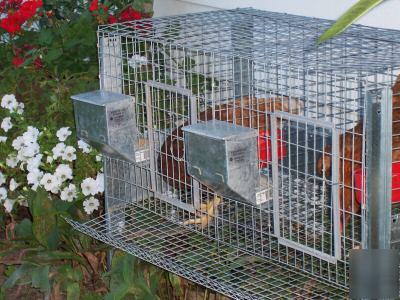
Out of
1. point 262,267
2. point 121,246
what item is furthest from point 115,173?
point 262,267

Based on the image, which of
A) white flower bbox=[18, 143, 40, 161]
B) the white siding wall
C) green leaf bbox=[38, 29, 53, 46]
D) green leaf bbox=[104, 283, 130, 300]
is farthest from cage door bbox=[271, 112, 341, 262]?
green leaf bbox=[38, 29, 53, 46]

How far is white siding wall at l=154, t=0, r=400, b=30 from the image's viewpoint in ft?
12.1

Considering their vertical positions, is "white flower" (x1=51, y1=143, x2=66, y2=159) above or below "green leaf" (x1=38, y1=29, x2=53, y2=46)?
below

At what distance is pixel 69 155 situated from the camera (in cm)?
399

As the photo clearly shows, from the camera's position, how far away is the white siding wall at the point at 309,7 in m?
3.68

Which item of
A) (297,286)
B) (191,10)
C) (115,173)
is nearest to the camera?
(297,286)

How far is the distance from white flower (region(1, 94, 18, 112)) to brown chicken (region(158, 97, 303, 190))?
129 cm

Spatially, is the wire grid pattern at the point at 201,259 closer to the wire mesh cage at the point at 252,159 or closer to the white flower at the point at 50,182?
the wire mesh cage at the point at 252,159

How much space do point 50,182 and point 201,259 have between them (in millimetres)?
1091

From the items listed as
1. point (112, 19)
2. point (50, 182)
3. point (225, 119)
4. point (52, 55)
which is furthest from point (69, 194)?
point (225, 119)

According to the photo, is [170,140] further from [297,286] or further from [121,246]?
[297,286]

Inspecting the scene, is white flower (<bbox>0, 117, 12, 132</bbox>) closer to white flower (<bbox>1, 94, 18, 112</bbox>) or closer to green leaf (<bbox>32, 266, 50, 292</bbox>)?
white flower (<bbox>1, 94, 18, 112</bbox>)

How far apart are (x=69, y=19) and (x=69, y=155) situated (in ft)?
4.17

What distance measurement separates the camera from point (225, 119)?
9.92 feet
